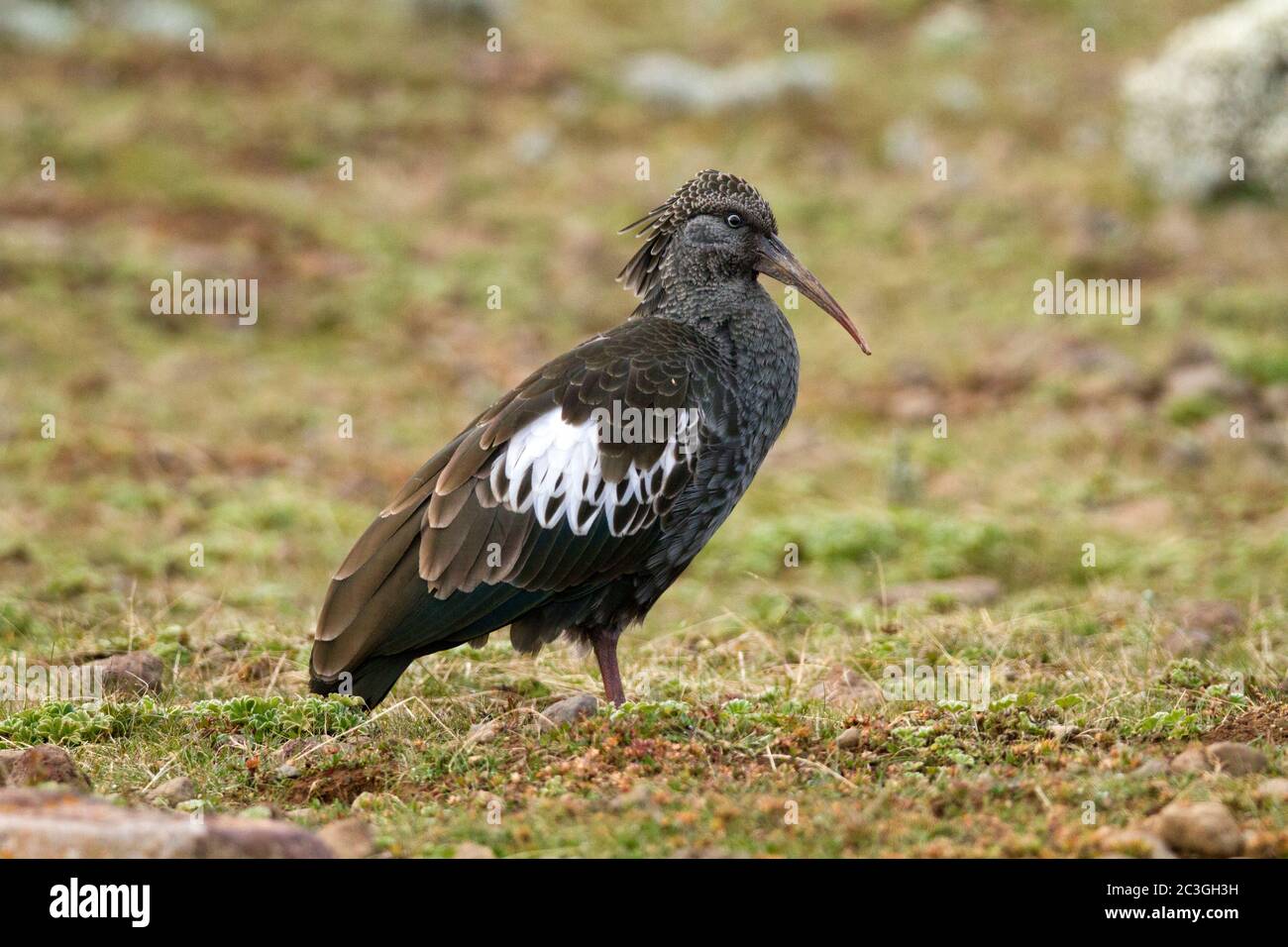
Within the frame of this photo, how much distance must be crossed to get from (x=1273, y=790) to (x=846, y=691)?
186 centimetres

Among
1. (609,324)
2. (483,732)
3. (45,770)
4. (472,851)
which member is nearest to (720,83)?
(609,324)

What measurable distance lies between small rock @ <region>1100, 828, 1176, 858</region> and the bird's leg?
2.03 metres

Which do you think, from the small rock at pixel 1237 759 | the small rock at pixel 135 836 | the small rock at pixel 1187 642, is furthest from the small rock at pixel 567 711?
the small rock at pixel 1187 642

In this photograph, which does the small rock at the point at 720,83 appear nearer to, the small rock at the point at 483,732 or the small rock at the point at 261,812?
the small rock at the point at 483,732

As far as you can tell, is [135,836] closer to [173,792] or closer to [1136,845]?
[173,792]

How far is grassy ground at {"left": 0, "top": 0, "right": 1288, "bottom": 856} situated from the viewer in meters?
5.17

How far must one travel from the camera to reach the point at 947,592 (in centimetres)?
805

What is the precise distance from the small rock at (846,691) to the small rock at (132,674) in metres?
2.63

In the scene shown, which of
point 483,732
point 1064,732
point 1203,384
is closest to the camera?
point 1064,732

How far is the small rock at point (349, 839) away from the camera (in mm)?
4320

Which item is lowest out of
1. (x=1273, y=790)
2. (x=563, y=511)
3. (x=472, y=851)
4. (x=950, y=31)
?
(x=472, y=851)

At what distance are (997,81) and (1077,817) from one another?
16.8 m

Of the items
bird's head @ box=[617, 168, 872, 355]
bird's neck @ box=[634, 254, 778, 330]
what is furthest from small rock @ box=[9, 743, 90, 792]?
bird's head @ box=[617, 168, 872, 355]

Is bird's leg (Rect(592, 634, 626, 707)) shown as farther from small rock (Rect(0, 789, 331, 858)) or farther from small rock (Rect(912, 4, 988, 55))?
small rock (Rect(912, 4, 988, 55))
